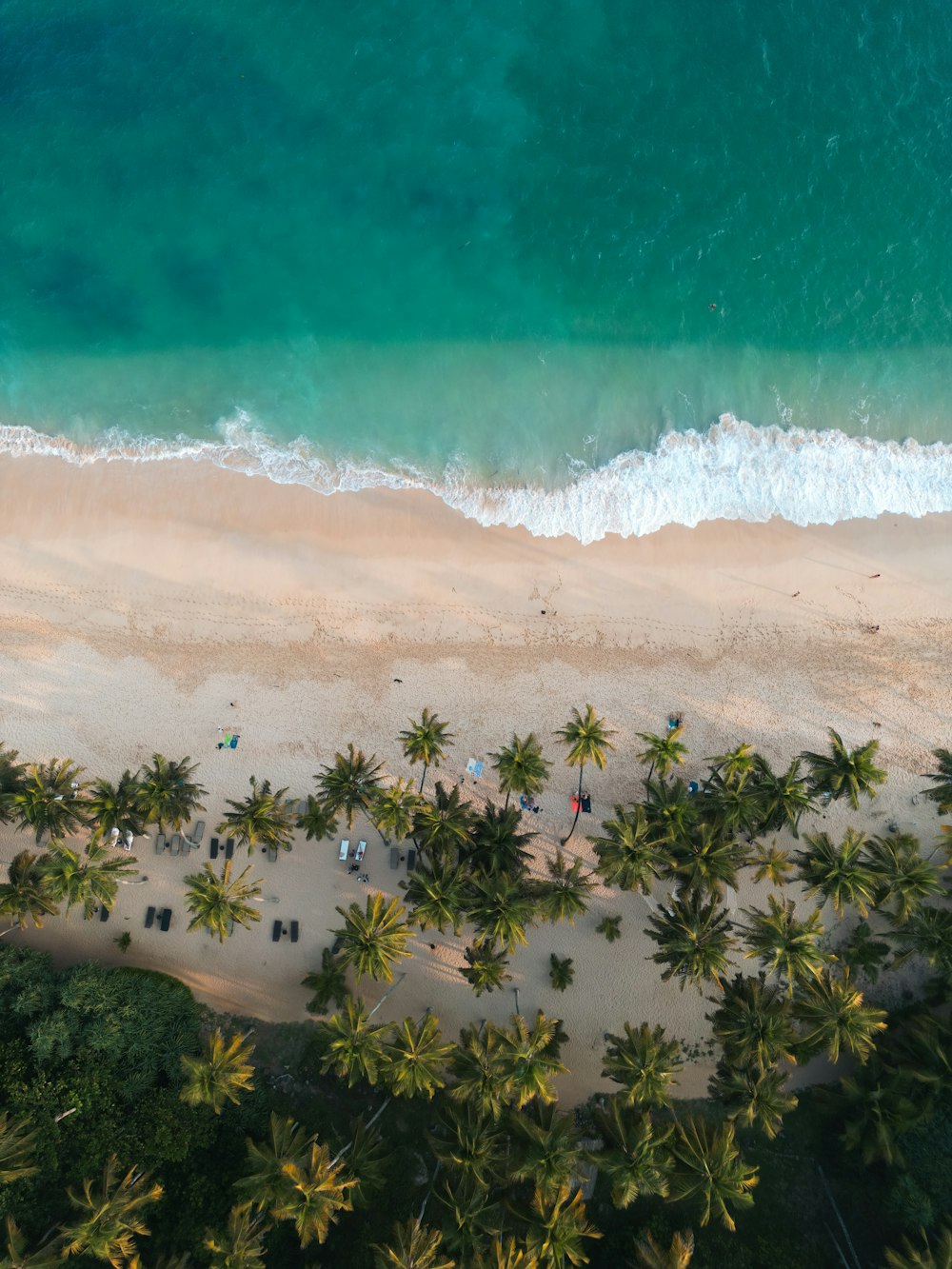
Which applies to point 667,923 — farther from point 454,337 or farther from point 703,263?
point 703,263

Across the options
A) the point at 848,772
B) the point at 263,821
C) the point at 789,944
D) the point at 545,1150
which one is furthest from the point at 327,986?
the point at 848,772

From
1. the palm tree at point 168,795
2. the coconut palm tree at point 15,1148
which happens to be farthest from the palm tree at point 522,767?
the coconut palm tree at point 15,1148

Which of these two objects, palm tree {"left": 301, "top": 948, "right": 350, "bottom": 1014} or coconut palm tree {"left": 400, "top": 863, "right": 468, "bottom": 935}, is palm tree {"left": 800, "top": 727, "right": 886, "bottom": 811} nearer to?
coconut palm tree {"left": 400, "top": 863, "right": 468, "bottom": 935}

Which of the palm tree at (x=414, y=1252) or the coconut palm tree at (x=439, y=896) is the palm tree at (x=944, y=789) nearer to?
the coconut palm tree at (x=439, y=896)

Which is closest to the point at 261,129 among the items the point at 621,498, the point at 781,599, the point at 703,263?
the point at 703,263

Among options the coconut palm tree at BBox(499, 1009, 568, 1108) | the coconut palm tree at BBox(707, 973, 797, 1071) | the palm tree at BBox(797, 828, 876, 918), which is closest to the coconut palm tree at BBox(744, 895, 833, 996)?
the palm tree at BBox(797, 828, 876, 918)

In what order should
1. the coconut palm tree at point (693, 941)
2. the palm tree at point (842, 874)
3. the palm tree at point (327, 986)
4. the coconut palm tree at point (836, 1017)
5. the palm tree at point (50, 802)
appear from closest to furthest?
the coconut palm tree at point (836, 1017) → the coconut palm tree at point (693, 941) → the palm tree at point (842, 874) → the palm tree at point (50, 802) → the palm tree at point (327, 986)
